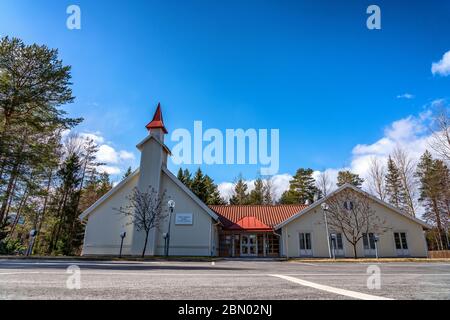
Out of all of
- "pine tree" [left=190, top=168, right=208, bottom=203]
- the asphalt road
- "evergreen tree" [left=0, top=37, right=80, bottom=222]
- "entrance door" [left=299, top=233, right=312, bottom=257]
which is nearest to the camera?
the asphalt road

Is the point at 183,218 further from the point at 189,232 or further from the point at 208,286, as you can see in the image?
the point at 208,286

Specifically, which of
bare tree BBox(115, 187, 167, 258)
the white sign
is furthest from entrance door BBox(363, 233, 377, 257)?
bare tree BBox(115, 187, 167, 258)

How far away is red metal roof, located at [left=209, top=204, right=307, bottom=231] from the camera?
29.0 meters

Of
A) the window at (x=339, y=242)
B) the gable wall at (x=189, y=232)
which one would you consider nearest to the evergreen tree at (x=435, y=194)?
the window at (x=339, y=242)

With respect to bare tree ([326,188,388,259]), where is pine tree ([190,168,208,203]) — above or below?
above

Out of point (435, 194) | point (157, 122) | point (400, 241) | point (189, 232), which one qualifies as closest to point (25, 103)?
point (157, 122)

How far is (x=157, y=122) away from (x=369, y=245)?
81.2 ft

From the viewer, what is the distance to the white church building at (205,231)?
915 inches

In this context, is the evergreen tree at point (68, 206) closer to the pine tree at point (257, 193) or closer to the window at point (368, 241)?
the pine tree at point (257, 193)

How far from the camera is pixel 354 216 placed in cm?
2627

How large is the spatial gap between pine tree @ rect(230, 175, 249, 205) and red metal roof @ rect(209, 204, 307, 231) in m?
17.0

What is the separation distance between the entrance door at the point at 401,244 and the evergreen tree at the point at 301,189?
27286 mm

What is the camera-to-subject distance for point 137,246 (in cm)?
2230

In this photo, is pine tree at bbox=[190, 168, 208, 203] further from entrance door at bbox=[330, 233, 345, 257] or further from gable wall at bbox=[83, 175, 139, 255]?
entrance door at bbox=[330, 233, 345, 257]
